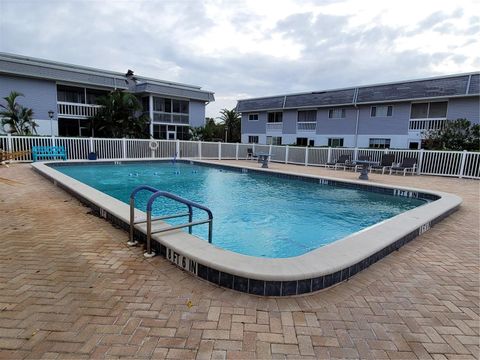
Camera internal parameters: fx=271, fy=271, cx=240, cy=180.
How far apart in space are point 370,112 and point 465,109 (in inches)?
242

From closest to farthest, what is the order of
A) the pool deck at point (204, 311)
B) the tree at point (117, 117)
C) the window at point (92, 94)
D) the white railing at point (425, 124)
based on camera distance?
the pool deck at point (204, 311) < the white railing at point (425, 124) < the tree at point (117, 117) < the window at point (92, 94)

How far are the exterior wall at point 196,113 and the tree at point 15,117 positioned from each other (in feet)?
43.1

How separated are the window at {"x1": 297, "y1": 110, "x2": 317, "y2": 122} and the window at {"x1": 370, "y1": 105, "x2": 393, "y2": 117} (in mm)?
5380

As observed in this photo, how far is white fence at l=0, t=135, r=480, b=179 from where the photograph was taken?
12.4 meters

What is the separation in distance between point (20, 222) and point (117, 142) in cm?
1238

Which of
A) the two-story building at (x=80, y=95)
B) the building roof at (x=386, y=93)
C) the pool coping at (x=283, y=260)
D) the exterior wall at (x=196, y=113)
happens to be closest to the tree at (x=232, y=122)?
the building roof at (x=386, y=93)

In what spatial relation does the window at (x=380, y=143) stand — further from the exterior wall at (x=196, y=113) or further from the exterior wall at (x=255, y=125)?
the exterior wall at (x=196, y=113)

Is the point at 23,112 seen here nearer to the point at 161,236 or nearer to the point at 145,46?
the point at 145,46

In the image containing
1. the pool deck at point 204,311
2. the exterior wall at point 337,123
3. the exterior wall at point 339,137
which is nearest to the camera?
the pool deck at point 204,311

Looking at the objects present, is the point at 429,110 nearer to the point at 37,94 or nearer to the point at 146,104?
the point at 146,104

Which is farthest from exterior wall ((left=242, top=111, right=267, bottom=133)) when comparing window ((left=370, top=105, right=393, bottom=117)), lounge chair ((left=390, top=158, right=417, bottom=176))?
lounge chair ((left=390, top=158, right=417, bottom=176))

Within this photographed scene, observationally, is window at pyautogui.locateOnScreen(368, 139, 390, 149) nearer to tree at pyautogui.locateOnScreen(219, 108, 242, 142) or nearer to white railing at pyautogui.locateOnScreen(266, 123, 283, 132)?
white railing at pyautogui.locateOnScreen(266, 123, 283, 132)

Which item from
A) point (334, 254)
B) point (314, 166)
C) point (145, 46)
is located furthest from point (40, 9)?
point (314, 166)

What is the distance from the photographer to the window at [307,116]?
26422 millimetres
